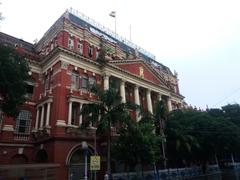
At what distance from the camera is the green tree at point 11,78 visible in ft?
59.9

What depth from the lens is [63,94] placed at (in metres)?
27.2

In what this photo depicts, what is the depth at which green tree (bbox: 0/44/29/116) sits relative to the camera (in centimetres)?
1827

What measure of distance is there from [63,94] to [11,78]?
8.76 m

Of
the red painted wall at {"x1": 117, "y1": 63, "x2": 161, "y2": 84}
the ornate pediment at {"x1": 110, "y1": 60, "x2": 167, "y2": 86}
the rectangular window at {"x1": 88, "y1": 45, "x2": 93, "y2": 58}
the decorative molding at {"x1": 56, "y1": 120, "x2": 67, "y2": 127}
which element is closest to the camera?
the decorative molding at {"x1": 56, "y1": 120, "x2": 67, "y2": 127}

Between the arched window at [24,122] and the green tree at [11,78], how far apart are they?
806 cm

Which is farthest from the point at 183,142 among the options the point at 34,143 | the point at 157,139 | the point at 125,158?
the point at 34,143

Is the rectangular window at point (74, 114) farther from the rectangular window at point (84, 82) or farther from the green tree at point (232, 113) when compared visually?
the green tree at point (232, 113)

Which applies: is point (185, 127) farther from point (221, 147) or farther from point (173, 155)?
point (221, 147)

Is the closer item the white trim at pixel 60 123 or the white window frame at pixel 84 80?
the white trim at pixel 60 123

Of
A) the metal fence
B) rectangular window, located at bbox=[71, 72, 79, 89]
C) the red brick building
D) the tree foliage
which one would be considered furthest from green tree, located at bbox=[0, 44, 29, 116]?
the tree foliage

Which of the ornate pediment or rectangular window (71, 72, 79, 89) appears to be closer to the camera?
rectangular window (71, 72, 79, 89)

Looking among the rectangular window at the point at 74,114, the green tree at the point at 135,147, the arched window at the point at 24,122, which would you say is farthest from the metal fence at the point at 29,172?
the arched window at the point at 24,122

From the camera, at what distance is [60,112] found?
2605 cm

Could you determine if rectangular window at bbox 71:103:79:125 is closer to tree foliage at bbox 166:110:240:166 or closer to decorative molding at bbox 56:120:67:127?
decorative molding at bbox 56:120:67:127
